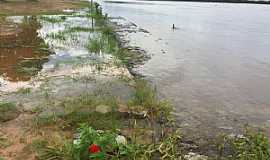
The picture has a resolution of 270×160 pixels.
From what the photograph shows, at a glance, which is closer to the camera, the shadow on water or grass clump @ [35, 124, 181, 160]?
grass clump @ [35, 124, 181, 160]

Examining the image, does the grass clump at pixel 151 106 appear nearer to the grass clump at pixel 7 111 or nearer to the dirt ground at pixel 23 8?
the grass clump at pixel 7 111

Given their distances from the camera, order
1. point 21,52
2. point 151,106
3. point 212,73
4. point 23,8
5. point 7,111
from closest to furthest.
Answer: point 7,111 < point 151,106 < point 212,73 < point 21,52 < point 23,8

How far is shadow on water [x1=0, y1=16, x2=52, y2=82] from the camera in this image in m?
11.8

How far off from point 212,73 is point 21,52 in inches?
282

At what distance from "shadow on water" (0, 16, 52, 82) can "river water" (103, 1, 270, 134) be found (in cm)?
366

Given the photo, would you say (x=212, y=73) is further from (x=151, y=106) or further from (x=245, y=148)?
(x=245, y=148)

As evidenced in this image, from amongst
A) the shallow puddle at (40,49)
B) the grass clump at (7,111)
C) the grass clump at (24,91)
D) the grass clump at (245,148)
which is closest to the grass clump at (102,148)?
the grass clump at (245,148)

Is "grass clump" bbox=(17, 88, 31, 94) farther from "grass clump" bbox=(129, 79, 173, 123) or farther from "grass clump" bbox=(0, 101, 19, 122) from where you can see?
"grass clump" bbox=(129, 79, 173, 123)

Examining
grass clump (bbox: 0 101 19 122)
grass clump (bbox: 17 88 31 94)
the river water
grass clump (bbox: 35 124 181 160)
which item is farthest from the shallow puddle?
grass clump (bbox: 35 124 181 160)

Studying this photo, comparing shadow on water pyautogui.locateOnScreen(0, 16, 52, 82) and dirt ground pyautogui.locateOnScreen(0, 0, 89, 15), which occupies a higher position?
dirt ground pyautogui.locateOnScreen(0, 0, 89, 15)

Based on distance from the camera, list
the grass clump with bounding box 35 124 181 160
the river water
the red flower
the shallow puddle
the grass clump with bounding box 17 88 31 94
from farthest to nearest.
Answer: the shallow puddle, the grass clump with bounding box 17 88 31 94, the river water, the grass clump with bounding box 35 124 181 160, the red flower

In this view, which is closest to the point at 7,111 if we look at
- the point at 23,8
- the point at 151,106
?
the point at 151,106

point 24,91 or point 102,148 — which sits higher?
point 102,148

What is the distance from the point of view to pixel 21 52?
48.5 ft
